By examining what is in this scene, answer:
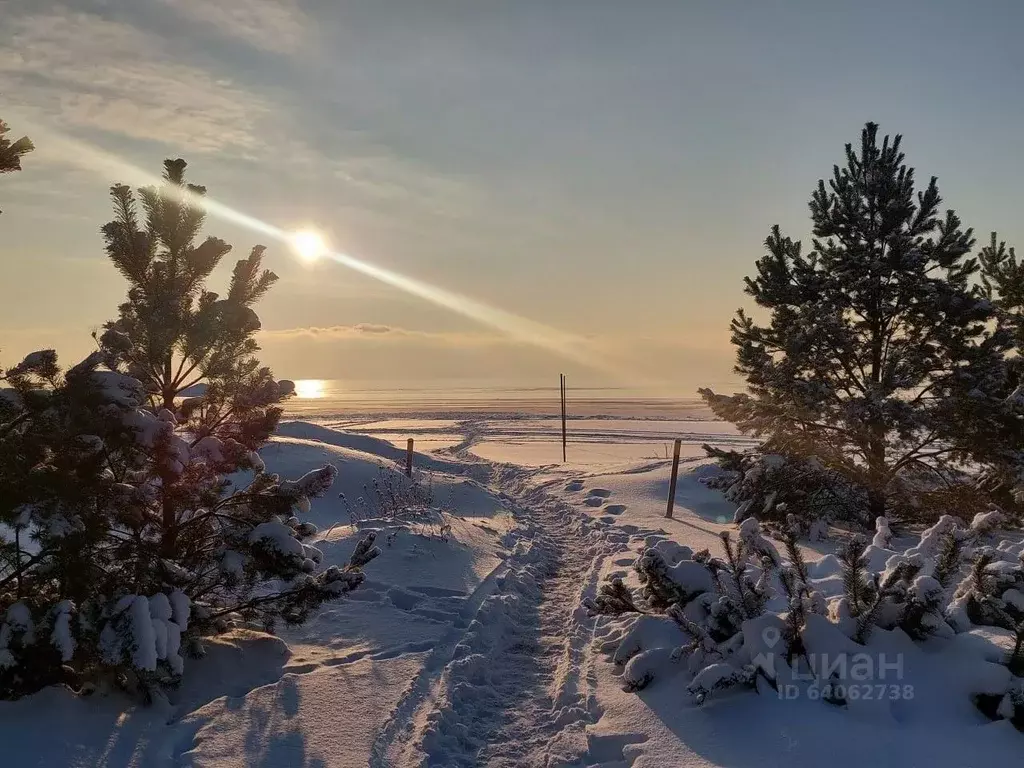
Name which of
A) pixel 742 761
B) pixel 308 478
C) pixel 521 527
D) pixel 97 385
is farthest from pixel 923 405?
pixel 97 385

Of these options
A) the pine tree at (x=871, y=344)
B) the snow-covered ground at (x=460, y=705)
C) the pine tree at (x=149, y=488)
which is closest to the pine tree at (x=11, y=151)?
the pine tree at (x=149, y=488)

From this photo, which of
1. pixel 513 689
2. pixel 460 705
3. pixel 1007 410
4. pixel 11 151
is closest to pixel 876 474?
pixel 1007 410

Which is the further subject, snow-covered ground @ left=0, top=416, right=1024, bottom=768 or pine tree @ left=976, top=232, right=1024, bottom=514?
pine tree @ left=976, top=232, right=1024, bottom=514

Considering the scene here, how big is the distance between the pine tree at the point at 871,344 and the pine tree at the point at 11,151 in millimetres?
11566

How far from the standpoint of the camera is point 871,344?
12.5 meters

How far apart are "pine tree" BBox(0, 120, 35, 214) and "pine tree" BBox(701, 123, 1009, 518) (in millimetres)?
11566

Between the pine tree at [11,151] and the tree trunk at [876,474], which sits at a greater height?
the pine tree at [11,151]

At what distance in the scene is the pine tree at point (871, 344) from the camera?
11.3 m

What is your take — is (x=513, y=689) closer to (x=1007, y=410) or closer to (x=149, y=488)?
(x=149, y=488)

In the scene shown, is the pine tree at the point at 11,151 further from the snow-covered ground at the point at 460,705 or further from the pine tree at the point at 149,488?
the snow-covered ground at the point at 460,705

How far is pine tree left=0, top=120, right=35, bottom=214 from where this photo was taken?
4.09 m

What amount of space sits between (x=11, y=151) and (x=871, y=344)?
13536 millimetres

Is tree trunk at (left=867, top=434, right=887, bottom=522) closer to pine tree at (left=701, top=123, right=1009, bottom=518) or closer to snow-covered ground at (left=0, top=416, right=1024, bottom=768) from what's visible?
pine tree at (left=701, top=123, right=1009, bottom=518)

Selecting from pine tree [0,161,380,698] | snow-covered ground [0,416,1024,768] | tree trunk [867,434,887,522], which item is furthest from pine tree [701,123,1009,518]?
pine tree [0,161,380,698]
